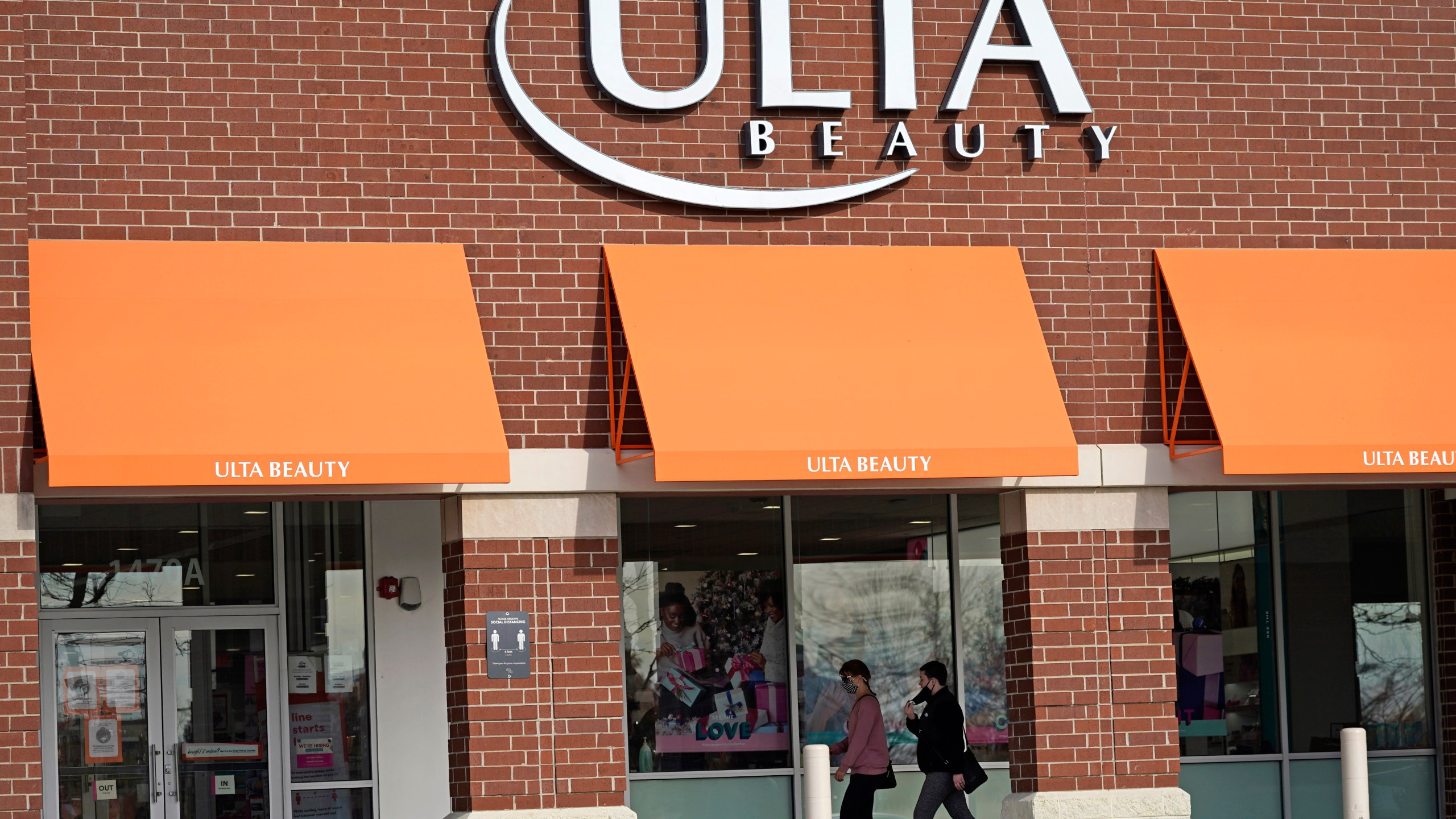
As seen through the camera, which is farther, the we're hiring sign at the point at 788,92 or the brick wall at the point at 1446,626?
the brick wall at the point at 1446,626

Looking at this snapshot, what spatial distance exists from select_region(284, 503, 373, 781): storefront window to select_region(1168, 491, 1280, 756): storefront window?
6.95 m

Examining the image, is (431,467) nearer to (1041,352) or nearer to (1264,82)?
(1041,352)

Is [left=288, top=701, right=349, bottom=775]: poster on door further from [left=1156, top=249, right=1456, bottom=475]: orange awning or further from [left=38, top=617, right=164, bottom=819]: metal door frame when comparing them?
[left=1156, top=249, right=1456, bottom=475]: orange awning

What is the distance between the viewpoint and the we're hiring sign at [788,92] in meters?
11.6

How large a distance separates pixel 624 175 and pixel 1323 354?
16.7ft

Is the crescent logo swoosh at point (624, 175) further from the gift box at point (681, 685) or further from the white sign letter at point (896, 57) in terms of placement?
the gift box at point (681, 685)

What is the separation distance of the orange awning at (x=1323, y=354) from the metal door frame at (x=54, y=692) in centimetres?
797

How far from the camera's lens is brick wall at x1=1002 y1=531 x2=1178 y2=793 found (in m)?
11.7

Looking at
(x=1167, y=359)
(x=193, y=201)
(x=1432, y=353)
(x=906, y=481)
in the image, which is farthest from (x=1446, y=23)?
(x=193, y=201)

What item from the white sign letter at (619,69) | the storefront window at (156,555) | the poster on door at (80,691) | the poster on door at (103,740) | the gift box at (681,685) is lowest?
the poster on door at (103,740)

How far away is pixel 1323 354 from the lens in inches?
462

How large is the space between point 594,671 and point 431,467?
1922 millimetres

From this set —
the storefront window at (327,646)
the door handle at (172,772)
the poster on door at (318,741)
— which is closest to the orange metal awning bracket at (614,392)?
the storefront window at (327,646)

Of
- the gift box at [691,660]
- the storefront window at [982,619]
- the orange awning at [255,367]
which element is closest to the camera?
the orange awning at [255,367]
